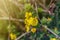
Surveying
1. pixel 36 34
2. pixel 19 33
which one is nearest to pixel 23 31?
pixel 19 33

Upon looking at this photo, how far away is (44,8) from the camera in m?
1.90

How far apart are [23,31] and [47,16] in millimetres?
277

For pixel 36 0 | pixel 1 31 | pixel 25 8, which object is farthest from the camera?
pixel 1 31

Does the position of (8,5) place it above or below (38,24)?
above

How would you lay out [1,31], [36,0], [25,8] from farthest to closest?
[1,31] < [36,0] < [25,8]

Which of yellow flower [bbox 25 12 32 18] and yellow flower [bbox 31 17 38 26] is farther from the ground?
yellow flower [bbox 25 12 32 18]

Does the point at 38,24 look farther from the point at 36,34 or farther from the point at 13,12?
the point at 13,12

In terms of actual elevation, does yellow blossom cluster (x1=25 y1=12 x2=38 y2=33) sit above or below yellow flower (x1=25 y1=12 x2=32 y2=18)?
below

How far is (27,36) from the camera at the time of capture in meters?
1.89

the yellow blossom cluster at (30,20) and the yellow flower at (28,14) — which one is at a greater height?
the yellow flower at (28,14)

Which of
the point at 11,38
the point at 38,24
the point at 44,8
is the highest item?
the point at 44,8

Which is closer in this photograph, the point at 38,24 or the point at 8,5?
the point at 38,24

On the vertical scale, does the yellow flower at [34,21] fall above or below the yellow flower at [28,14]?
below

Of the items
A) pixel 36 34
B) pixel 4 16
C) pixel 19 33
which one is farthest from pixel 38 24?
pixel 4 16
